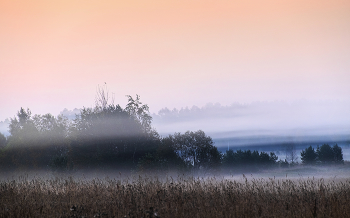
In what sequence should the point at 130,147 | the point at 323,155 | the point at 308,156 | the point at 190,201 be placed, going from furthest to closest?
the point at 308,156, the point at 323,155, the point at 130,147, the point at 190,201

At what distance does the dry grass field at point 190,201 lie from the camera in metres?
11.9

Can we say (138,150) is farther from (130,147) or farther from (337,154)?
(337,154)

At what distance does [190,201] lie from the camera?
1368 centimetres

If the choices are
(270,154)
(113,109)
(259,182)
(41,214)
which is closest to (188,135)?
(113,109)

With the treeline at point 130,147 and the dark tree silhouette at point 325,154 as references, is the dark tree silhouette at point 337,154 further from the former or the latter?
the treeline at point 130,147

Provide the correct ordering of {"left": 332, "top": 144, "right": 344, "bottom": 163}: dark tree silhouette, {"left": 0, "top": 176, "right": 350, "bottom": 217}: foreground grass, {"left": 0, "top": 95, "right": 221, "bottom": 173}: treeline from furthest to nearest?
{"left": 332, "top": 144, "right": 344, "bottom": 163}: dark tree silhouette
{"left": 0, "top": 95, "right": 221, "bottom": 173}: treeline
{"left": 0, "top": 176, "right": 350, "bottom": 217}: foreground grass

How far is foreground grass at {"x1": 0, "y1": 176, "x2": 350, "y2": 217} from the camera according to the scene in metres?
Answer: 11.9

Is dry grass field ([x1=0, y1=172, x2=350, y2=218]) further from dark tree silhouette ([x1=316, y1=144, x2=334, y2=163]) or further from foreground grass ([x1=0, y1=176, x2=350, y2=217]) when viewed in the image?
dark tree silhouette ([x1=316, y1=144, x2=334, y2=163])

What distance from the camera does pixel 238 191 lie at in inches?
594

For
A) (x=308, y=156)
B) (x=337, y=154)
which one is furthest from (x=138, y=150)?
(x=337, y=154)

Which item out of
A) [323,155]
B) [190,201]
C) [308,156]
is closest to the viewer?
[190,201]

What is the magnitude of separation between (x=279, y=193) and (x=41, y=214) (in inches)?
367

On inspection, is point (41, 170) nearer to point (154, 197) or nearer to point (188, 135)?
point (188, 135)

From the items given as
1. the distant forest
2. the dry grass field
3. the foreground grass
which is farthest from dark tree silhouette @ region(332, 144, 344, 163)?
the dry grass field
